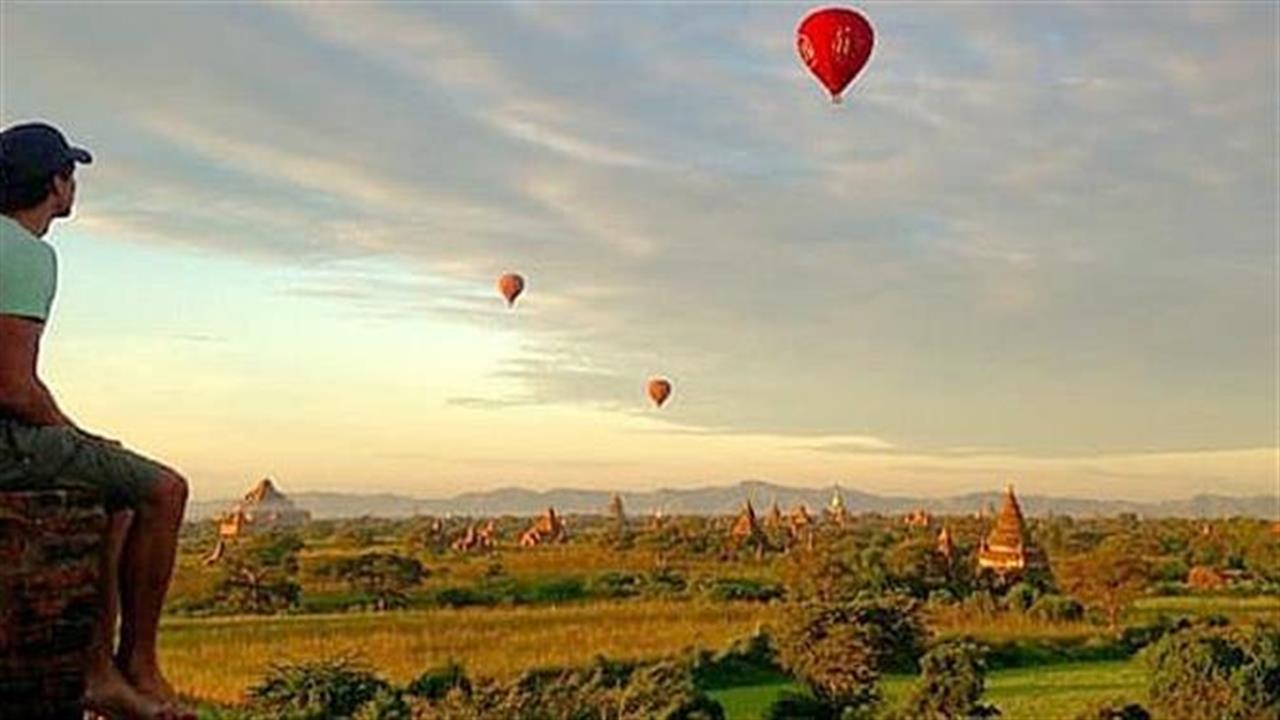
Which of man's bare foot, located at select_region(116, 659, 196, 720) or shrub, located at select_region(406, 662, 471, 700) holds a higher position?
man's bare foot, located at select_region(116, 659, 196, 720)

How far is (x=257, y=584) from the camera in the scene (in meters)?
36.7

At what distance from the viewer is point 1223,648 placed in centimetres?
2025

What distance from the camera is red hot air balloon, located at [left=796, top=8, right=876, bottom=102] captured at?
Answer: 49.7 ft

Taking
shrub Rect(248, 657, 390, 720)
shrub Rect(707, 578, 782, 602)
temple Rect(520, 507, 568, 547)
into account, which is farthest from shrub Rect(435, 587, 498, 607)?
temple Rect(520, 507, 568, 547)

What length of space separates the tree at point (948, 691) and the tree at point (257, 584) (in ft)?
58.7

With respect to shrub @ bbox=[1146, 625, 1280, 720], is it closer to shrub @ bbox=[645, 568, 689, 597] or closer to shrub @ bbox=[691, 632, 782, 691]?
shrub @ bbox=[691, 632, 782, 691]

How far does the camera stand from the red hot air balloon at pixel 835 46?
49.7 feet

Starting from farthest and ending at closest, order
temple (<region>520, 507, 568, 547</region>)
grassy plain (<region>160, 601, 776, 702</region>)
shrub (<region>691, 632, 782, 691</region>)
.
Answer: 1. temple (<region>520, 507, 568, 547</region>)
2. shrub (<region>691, 632, 782, 691</region>)
3. grassy plain (<region>160, 601, 776, 702</region>)

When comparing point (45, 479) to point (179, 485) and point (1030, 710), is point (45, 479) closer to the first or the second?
point (179, 485)

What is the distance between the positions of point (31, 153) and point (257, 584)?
35.1 meters

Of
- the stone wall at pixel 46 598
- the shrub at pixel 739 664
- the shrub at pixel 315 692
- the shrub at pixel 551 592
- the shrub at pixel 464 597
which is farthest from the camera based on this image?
the shrub at pixel 551 592

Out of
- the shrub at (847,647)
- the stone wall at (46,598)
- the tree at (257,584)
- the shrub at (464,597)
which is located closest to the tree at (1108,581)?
Answer: the shrub at (847,647)

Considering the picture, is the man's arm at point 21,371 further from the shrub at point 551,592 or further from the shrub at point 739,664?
the shrub at point 551,592

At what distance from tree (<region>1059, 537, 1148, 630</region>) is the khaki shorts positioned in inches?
1286
